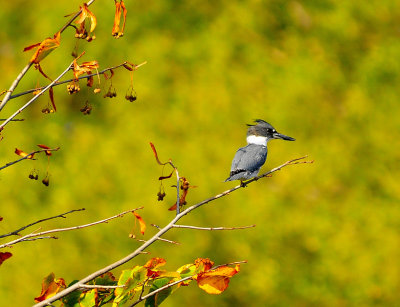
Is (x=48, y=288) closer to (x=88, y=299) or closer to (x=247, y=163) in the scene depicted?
(x=88, y=299)

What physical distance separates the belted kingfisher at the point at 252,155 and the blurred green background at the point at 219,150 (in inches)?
50.2

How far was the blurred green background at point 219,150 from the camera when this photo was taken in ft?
18.4

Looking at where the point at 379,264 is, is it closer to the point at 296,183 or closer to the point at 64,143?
the point at 296,183

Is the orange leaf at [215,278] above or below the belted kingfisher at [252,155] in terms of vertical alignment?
above

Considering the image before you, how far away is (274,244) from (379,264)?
94 cm

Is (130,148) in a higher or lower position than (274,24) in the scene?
lower

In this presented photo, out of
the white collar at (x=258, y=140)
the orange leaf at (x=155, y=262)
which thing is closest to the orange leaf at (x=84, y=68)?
the orange leaf at (x=155, y=262)

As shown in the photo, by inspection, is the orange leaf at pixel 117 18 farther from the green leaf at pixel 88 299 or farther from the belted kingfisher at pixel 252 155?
the belted kingfisher at pixel 252 155

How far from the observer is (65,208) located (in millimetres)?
5637

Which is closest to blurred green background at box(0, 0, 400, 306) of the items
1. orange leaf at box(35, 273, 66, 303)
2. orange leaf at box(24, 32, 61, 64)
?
orange leaf at box(35, 273, 66, 303)

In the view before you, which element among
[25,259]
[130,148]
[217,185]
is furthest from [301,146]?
[25,259]

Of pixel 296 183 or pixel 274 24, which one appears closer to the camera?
pixel 296 183

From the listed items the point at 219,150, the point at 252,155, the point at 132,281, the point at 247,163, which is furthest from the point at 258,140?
the point at 132,281

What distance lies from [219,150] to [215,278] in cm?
376
